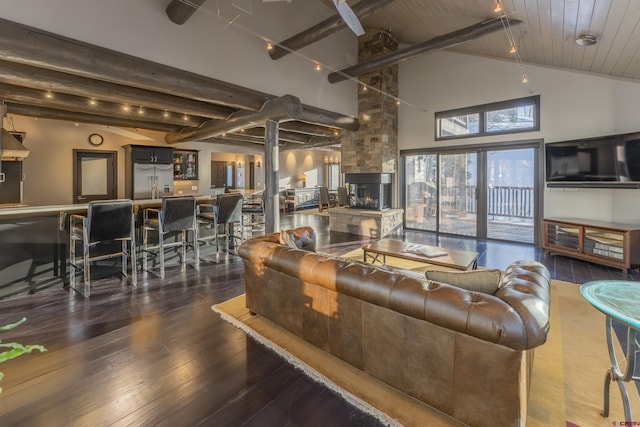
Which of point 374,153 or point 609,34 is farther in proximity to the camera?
point 374,153

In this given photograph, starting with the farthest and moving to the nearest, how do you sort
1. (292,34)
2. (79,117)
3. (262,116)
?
(79,117) → (292,34) → (262,116)

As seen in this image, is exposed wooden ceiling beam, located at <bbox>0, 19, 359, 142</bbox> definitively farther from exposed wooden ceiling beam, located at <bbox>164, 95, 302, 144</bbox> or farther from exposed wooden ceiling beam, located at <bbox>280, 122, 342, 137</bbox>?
exposed wooden ceiling beam, located at <bbox>280, 122, 342, 137</bbox>

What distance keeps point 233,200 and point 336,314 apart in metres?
3.42

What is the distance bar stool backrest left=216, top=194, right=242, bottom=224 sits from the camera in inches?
195

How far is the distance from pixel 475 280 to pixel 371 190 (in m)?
5.90

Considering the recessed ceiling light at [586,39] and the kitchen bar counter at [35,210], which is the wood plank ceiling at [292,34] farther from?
the kitchen bar counter at [35,210]

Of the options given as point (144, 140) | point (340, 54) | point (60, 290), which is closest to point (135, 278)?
point (60, 290)

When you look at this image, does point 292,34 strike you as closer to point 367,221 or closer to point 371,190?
point 371,190

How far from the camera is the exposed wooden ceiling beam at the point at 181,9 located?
3.86 meters

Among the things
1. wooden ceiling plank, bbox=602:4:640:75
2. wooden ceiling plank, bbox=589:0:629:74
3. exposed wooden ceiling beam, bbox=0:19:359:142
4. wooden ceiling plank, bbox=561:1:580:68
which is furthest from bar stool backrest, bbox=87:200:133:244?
wooden ceiling plank, bbox=602:4:640:75

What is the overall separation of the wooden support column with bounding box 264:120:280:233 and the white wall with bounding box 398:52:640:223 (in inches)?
153

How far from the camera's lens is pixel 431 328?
173cm

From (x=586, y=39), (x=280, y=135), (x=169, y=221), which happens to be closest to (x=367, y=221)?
(x=280, y=135)

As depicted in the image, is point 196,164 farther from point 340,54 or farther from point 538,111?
point 538,111
